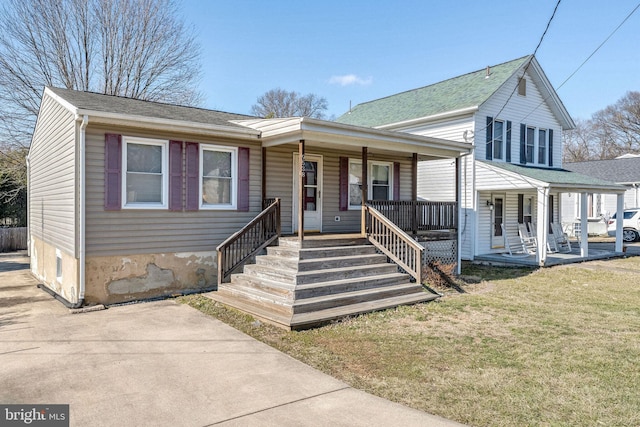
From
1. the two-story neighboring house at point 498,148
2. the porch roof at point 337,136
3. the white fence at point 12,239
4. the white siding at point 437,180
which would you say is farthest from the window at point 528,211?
the white fence at point 12,239

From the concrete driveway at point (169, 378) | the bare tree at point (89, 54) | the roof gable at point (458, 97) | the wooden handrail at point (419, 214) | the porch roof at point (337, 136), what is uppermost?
the bare tree at point (89, 54)

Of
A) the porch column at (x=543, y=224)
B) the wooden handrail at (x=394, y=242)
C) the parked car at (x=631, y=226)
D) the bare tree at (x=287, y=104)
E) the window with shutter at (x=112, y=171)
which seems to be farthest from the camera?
the bare tree at (x=287, y=104)

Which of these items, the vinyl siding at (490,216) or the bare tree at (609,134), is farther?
the bare tree at (609,134)

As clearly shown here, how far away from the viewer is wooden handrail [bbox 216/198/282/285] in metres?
8.42

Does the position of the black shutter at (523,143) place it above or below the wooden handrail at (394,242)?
above

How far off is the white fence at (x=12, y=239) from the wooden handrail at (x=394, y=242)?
18100 mm

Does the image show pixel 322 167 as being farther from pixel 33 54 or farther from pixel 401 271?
pixel 33 54

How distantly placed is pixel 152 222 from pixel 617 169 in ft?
92.9

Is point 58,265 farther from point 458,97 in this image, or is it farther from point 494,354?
point 458,97

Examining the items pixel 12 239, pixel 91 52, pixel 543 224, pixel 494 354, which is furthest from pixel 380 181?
pixel 91 52

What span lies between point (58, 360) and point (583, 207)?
1592cm

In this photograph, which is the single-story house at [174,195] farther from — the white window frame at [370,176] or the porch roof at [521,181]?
the porch roof at [521,181]

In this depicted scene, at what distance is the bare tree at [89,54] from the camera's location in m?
19.7

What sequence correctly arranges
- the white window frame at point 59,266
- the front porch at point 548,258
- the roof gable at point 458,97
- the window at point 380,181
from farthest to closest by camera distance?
1. the roof gable at point 458,97
2. the front porch at point 548,258
3. the window at point 380,181
4. the white window frame at point 59,266
